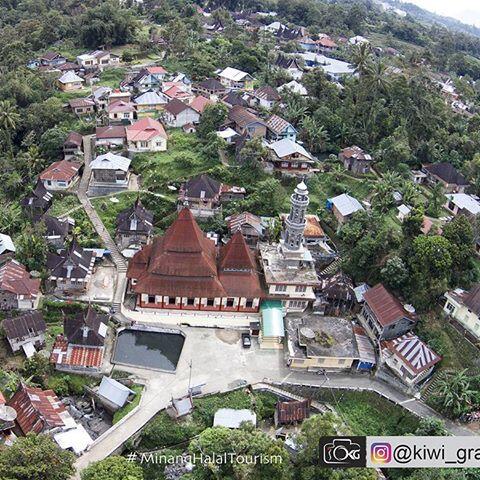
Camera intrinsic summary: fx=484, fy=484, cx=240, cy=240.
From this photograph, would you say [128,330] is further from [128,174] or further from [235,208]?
[128,174]

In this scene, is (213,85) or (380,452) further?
(213,85)

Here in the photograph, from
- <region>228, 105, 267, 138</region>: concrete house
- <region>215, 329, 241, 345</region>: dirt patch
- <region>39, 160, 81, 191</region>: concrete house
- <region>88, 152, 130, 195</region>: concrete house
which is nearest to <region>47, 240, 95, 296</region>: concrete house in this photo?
<region>215, 329, 241, 345</region>: dirt patch

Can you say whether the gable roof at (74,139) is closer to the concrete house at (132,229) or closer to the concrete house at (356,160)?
the concrete house at (132,229)

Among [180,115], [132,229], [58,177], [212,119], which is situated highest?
[212,119]

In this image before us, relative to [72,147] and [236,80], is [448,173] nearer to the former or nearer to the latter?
[236,80]

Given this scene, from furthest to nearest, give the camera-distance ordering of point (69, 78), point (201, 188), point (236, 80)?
point (236, 80)
point (69, 78)
point (201, 188)


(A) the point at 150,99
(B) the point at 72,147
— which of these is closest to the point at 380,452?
(B) the point at 72,147

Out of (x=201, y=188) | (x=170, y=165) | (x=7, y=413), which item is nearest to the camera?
(x=7, y=413)

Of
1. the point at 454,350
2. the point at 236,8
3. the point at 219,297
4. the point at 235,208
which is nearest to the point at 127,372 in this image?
the point at 219,297
